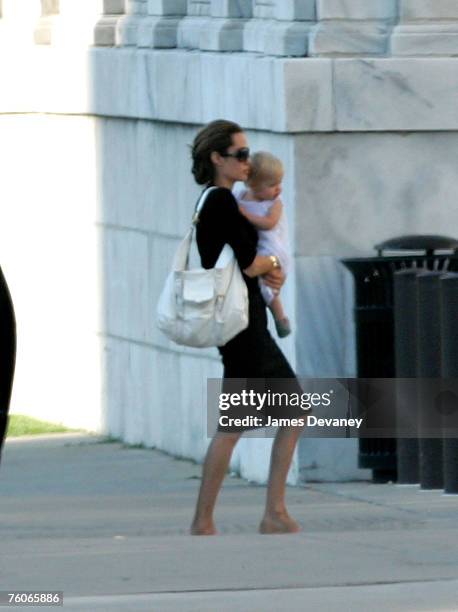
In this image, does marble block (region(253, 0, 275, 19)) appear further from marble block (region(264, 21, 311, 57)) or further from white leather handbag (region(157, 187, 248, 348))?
white leather handbag (region(157, 187, 248, 348))

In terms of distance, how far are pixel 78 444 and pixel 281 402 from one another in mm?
5835

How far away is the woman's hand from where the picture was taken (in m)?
9.50

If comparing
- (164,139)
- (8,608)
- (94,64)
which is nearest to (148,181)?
(164,139)

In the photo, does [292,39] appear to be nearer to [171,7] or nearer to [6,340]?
[171,7]

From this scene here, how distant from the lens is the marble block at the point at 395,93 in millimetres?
11531

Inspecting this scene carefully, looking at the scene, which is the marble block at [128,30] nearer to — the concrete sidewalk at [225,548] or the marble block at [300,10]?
the marble block at [300,10]

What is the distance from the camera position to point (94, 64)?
50.1 ft

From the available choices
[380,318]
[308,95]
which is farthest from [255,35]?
[380,318]

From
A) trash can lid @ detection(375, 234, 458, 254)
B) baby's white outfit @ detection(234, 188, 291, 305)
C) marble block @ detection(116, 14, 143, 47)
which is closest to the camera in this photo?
baby's white outfit @ detection(234, 188, 291, 305)

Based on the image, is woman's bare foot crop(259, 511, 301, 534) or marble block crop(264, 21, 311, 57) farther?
marble block crop(264, 21, 311, 57)

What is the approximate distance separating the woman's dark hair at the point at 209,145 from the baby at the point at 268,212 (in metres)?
0.25

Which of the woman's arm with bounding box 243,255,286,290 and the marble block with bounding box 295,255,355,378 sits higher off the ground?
the woman's arm with bounding box 243,255,286,290

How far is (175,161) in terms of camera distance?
1367 cm

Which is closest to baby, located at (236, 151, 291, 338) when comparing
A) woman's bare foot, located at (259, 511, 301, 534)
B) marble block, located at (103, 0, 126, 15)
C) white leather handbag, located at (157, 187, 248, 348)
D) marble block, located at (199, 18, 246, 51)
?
white leather handbag, located at (157, 187, 248, 348)
